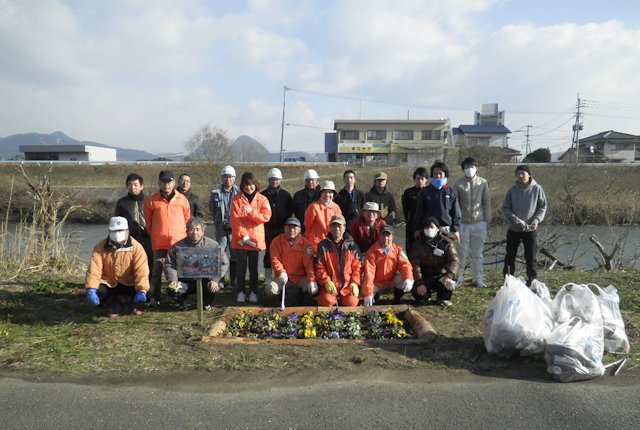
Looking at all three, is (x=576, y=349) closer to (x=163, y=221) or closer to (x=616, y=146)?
(x=163, y=221)

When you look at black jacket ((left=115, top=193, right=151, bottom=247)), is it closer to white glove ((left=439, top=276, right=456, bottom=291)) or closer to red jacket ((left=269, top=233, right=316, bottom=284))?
red jacket ((left=269, top=233, right=316, bottom=284))

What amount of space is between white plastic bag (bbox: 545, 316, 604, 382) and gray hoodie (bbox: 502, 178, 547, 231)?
276 centimetres

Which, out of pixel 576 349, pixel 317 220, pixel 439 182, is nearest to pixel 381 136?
pixel 439 182

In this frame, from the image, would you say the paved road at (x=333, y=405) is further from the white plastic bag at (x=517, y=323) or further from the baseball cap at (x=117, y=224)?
the baseball cap at (x=117, y=224)

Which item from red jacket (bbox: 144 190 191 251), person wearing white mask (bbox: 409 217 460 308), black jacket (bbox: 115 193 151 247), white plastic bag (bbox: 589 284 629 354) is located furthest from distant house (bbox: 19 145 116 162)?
white plastic bag (bbox: 589 284 629 354)

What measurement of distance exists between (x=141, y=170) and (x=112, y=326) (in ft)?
117

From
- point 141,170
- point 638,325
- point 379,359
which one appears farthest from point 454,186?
point 141,170

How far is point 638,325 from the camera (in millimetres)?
5016

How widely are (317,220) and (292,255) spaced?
1.86ft

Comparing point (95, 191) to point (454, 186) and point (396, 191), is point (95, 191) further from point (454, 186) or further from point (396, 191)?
point (454, 186)

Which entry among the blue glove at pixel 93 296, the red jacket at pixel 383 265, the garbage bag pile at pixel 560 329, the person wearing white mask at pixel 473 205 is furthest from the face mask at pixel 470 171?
the blue glove at pixel 93 296

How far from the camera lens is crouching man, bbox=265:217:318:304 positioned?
5.71 meters

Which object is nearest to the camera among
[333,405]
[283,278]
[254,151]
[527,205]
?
[333,405]

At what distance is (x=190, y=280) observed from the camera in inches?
226
